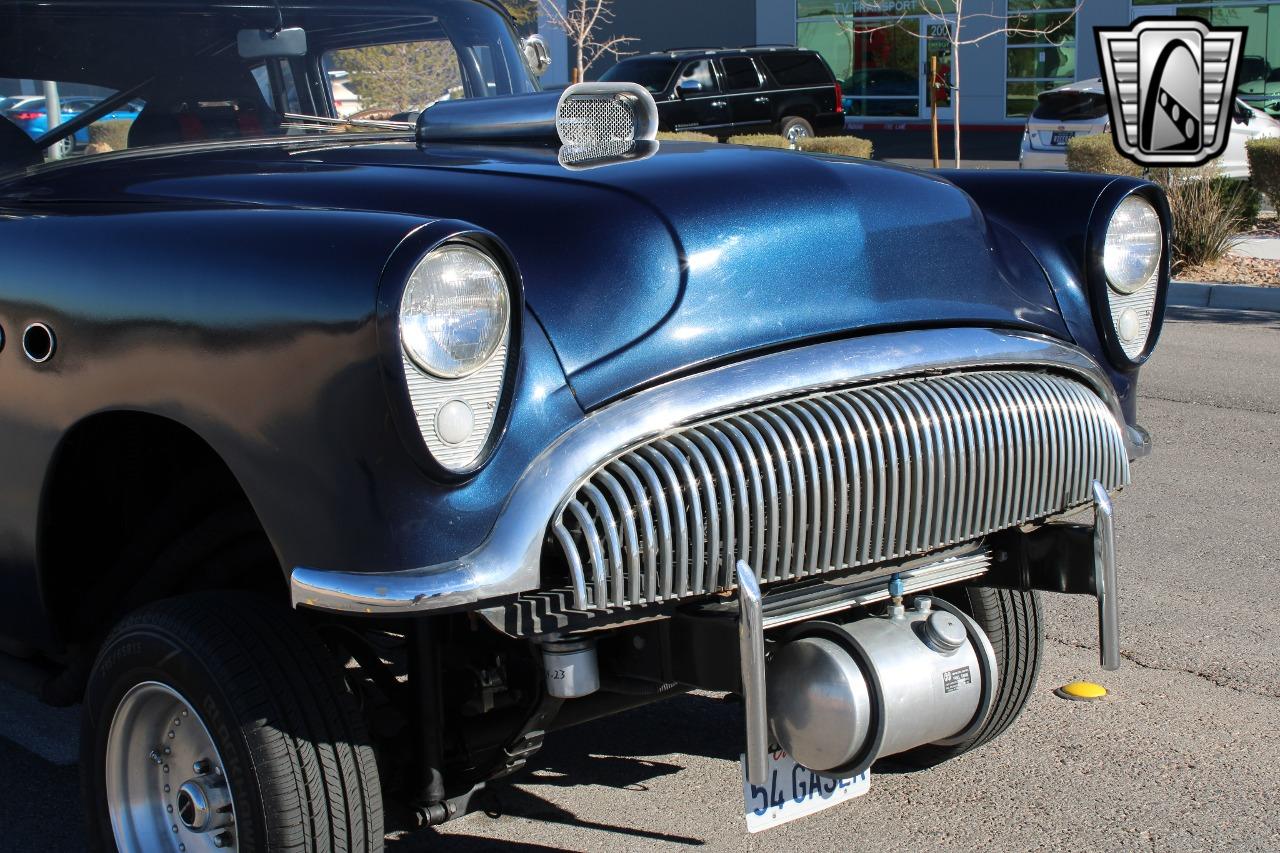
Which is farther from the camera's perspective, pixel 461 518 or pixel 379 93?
pixel 379 93

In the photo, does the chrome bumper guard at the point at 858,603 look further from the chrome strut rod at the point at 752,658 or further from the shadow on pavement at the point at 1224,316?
the shadow on pavement at the point at 1224,316

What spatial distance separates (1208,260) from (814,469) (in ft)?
35.1

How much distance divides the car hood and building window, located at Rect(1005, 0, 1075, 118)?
2644cm

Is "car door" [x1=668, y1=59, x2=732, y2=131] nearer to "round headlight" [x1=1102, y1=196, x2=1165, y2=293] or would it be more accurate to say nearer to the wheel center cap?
"round headlight" [x1=1102, y1=196, x2=1165, y2=293]

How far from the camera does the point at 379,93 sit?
4.01m

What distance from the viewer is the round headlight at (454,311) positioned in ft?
7.29

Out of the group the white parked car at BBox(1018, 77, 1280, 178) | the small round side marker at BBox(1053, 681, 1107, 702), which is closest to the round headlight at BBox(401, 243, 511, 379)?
the small round side marker at BBox(1053, 681, 1107, 702)

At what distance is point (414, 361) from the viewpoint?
2.21 meters

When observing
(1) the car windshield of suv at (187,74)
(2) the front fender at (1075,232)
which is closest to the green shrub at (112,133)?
(1) the car windshield of suv at (187,74)

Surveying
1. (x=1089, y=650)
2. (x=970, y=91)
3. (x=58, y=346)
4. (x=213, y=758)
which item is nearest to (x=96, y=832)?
(x=213, y=758)

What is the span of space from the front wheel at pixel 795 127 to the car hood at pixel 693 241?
2117cm

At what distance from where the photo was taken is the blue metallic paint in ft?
7.37

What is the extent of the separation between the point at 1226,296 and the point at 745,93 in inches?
523

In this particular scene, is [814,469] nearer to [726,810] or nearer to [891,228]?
[891,228]
